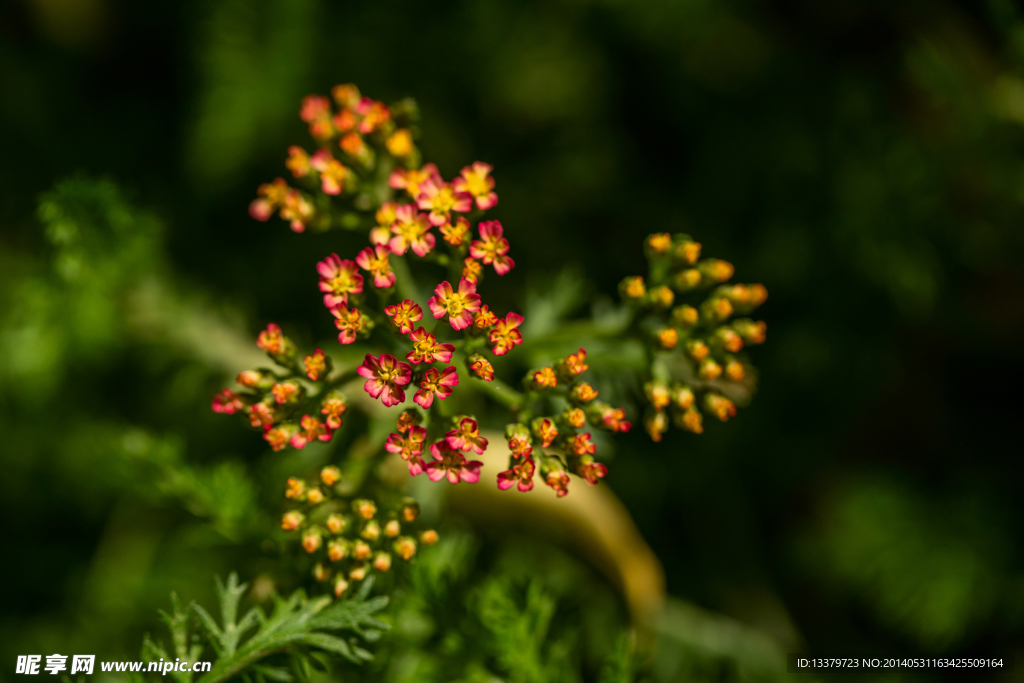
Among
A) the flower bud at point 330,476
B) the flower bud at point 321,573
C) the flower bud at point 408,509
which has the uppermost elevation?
the flower bud at point 330,476

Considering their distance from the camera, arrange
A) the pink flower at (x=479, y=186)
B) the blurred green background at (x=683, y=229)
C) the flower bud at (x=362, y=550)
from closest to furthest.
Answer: the flower bud at (x=362, y=550) → the pink flower at (x=479, y=186) → the blurred green background at (x=683, y=229)

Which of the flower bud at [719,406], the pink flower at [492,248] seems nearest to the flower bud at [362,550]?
the pink flower at [492,248]

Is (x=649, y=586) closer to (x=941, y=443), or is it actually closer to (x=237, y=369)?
(x=237, y=369)

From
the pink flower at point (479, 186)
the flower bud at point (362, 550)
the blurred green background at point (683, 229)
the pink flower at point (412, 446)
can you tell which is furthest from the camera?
the blurred green background at point (683, 229)

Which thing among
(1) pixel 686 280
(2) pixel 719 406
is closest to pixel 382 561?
(2) pixel 719 406

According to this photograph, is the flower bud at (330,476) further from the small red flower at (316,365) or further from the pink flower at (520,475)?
the pink flower at (520,475)

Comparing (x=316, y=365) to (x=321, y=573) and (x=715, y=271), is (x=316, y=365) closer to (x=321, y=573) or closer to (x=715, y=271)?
(x=321, y=573)

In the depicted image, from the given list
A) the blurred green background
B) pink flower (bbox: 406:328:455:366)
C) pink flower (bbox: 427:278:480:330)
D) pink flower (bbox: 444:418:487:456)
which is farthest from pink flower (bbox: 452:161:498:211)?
the blurred green background
